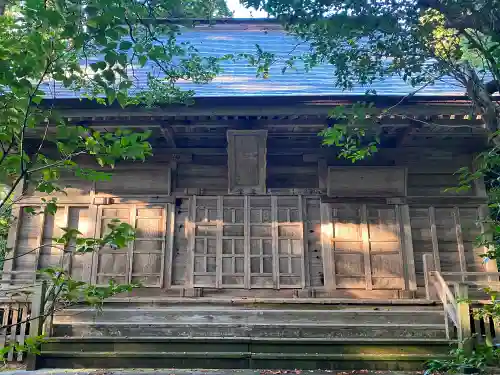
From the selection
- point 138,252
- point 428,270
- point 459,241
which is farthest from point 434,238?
point 138,252

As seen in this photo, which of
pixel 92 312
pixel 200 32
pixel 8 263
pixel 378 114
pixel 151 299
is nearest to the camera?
pixel 378 114

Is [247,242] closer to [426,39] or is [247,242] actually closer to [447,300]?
[447,300]

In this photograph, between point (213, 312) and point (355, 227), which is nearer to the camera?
point (213, 312)

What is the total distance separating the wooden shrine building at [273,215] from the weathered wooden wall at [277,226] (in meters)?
0.02

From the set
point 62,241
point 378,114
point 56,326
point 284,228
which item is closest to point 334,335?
point 284,228

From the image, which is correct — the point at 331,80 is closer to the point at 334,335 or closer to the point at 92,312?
the point at 334,335

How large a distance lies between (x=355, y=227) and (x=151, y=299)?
3647 mm

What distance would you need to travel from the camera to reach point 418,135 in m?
7.25

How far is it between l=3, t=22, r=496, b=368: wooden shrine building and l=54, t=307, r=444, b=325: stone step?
0.57 metres

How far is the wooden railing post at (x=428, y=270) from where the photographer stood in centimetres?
701

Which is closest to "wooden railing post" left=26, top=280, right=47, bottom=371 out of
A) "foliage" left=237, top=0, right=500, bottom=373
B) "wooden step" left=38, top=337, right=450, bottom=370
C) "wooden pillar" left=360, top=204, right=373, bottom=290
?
"wooden step" left=38, top=337, right=450, bottom=370

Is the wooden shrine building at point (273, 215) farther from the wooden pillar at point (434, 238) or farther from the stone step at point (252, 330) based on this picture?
the stone step at point (252, 330)

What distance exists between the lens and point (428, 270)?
7.12m

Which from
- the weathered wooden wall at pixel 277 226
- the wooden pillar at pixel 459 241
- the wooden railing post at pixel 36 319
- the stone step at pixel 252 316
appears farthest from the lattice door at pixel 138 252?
the wooden pillar at pixel 459 241
